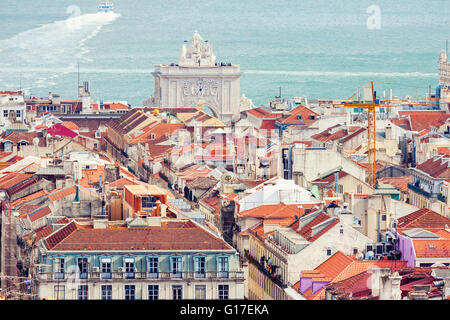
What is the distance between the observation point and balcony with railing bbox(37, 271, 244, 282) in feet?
67.1

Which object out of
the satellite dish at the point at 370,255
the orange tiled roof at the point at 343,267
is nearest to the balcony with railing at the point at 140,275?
the orange tiled roof at the point at 343,267

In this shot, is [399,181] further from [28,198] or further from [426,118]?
[426,118]

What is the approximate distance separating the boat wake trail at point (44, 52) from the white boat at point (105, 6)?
5.09 ft

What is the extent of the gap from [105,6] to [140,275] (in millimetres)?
101419

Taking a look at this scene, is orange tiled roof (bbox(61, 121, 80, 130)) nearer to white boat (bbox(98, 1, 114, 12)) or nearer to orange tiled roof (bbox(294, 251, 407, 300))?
orange tiled roof (bbox(294, 251, 407, 300))

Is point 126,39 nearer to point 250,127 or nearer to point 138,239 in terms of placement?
point 250,127

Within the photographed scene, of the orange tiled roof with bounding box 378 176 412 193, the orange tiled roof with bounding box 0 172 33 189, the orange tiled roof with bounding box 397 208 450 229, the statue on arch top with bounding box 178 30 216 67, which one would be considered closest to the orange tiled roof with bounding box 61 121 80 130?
the statue on arch top with bounding box 178 30 216 67

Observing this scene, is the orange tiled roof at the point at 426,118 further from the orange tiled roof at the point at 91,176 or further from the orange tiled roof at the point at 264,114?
the orange tiled roof at the point at 91,176

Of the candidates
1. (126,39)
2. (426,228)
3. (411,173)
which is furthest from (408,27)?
(426,228)

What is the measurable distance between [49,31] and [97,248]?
3604 inches

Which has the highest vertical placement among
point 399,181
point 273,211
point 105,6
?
point 105,6

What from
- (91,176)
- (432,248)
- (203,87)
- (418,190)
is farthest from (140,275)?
(203,87)

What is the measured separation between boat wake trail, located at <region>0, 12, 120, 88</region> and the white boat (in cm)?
155

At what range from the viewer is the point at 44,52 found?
113 metres
